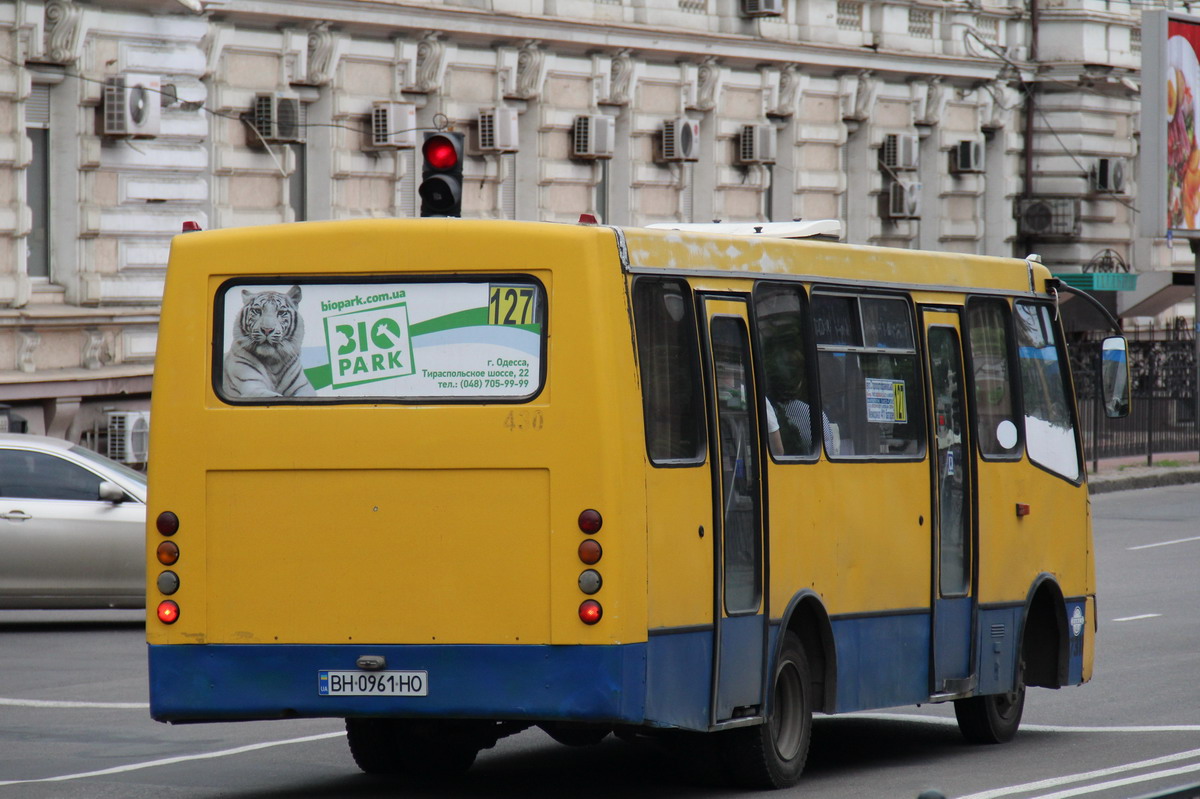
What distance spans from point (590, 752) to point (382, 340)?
3.03 m

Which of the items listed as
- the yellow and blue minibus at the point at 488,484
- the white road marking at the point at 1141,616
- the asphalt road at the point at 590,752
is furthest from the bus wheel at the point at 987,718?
the white road marking at the point at 1141,616

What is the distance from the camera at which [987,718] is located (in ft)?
37.1

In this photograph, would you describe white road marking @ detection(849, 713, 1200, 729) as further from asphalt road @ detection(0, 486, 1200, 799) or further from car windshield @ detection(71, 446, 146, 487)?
car windshield @ detection(71, 446, 146, 487)

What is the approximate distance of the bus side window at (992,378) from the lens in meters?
11.2

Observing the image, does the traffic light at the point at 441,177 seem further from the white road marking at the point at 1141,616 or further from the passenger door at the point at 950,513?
the white road marking at the point at 1141,616

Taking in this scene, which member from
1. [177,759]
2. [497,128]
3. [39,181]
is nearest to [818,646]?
[177,759]

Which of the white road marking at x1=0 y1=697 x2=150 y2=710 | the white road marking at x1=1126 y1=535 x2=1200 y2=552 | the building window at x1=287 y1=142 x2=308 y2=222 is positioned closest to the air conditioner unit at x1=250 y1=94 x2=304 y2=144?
the building window at x1=287 y1=142 x2=308 y2=222

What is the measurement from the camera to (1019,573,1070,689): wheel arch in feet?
38.5

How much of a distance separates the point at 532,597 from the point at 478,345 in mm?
1010

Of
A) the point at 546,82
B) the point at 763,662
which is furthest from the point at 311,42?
the point at 763,662

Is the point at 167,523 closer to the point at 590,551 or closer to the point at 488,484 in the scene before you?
the point at 488,484

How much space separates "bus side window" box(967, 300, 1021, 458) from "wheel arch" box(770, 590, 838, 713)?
1.72 metres

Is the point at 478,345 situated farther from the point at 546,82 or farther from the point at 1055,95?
the point at 1055,95

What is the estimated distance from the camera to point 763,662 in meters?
9.42
